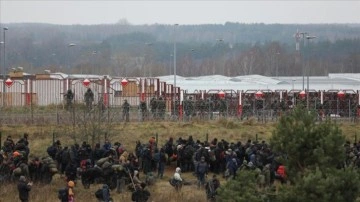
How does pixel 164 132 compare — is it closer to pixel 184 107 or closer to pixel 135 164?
pixel 184 107

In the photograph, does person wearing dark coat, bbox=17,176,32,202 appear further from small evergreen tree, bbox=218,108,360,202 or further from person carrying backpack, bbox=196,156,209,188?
small evergreen tree, bbox=218,108,360,202

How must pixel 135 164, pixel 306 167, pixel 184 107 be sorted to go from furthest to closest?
pixel 184 107 → pixel 135 164 → pixel 306 167

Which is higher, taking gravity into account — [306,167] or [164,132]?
[306,167]

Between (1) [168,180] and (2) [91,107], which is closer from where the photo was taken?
(1) [168,180]

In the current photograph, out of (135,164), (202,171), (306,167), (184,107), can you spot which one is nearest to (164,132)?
(184,107)

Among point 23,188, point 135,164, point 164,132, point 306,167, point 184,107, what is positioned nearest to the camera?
point 306,167

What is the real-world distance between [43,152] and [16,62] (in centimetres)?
14068

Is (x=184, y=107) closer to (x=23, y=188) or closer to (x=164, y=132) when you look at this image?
(x=164, y=132)

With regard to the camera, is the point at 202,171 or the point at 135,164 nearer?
the point at 135,164

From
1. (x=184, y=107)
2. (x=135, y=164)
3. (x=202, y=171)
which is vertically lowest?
(x=202, y=171)

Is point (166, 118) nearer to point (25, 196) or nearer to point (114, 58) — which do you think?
point (25, 196)

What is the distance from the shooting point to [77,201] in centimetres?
2522

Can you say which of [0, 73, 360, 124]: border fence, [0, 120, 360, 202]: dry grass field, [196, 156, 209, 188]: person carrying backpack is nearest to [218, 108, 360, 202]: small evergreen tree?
[196, 156, 209, 188]: person carrying backpack

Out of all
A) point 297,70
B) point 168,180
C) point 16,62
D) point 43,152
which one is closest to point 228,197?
point 168,180
